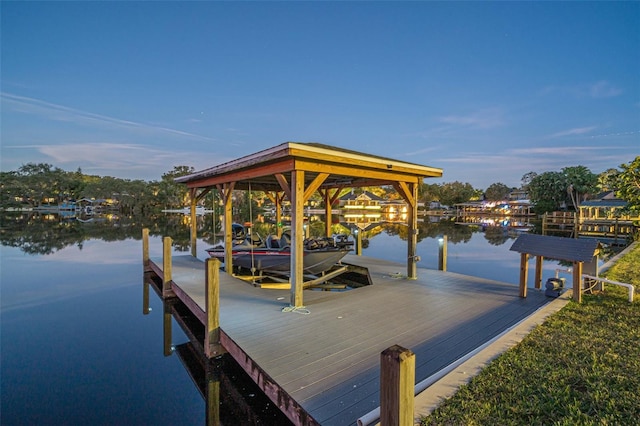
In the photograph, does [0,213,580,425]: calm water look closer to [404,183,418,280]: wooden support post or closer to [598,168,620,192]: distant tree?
[404,183,418,280]: wooden support post

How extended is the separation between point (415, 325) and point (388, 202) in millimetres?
76321

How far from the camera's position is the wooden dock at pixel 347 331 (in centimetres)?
291

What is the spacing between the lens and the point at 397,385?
5.71 feet

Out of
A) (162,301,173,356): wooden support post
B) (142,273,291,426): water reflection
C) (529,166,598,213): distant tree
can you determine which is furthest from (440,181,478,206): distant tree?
(142,273,291,426): water reflection

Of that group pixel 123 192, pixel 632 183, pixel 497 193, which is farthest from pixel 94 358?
pixel 497 193

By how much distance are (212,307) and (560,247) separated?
609 cm

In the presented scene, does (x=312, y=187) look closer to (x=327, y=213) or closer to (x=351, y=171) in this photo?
(x=351, y=171)

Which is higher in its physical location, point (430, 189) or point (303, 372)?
point (430, 189)

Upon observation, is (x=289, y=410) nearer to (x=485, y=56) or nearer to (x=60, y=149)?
(x=485, y=56)

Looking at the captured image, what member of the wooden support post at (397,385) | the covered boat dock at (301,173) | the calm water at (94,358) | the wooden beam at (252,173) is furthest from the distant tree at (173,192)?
the wooden support post at (397,385)

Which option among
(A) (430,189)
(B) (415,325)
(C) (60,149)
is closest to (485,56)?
(B) (415,325)

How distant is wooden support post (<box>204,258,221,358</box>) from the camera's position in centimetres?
443

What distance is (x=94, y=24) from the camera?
16.3 metres

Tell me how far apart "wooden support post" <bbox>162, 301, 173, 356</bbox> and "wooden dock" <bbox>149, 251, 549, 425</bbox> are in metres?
0.89
